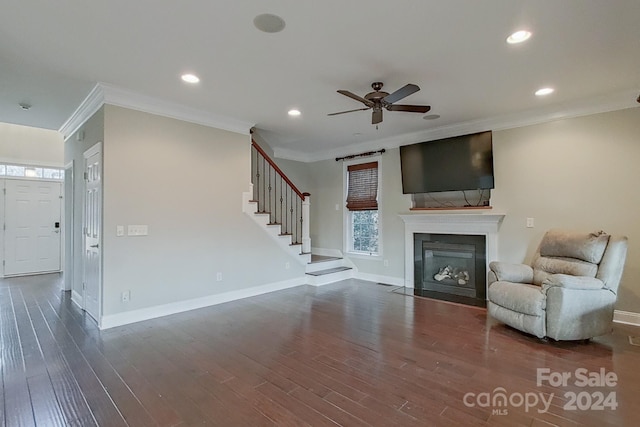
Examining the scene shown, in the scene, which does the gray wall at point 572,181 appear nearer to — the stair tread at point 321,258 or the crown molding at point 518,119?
the crown molding at point 518,119

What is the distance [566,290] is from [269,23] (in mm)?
3715

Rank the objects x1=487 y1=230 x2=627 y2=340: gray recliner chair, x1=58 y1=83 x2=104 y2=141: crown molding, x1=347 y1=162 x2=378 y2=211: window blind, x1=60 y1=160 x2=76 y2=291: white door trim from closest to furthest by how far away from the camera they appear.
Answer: x1=487 y1=230 x2=627 y2=340: gray recliner chair → x1=58 y1=83 x2=104 y2=141: crown molding → x1=60 y1=160 x2=76 y2=291: white door trim → x1=347 y1=162 x2=378 y2=211: window blind

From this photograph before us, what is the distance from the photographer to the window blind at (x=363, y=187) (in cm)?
639

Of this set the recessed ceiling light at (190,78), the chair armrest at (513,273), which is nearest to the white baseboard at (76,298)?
the recessed ceiling light at (190,78)

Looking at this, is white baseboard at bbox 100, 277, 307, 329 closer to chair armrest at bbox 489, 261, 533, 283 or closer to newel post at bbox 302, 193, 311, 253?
newel post at bbox 302, 193, 311, 253

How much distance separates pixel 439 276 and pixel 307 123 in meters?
3.50

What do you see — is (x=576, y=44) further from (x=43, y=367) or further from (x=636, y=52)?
(x=43, y=367)

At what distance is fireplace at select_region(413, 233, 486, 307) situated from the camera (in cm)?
504

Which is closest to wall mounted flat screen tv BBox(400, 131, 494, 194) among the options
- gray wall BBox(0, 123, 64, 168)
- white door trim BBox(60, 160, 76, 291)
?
white door trim BBox(60, 160, 76, 291)

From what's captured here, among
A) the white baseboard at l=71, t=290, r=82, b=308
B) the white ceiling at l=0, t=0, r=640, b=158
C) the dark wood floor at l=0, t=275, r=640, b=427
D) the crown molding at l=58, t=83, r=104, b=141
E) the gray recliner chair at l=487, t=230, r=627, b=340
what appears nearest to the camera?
the dark wood floor at l=0, t=275, r=640, b=427

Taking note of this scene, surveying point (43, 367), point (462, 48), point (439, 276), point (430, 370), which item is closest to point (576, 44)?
point (462, 48)

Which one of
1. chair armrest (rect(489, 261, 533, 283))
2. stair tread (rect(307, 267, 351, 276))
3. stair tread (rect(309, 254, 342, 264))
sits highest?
chair armrest (rect(489, 261, 533, 283))

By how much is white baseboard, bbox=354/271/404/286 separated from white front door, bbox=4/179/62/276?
695cm

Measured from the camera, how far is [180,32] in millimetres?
2564
